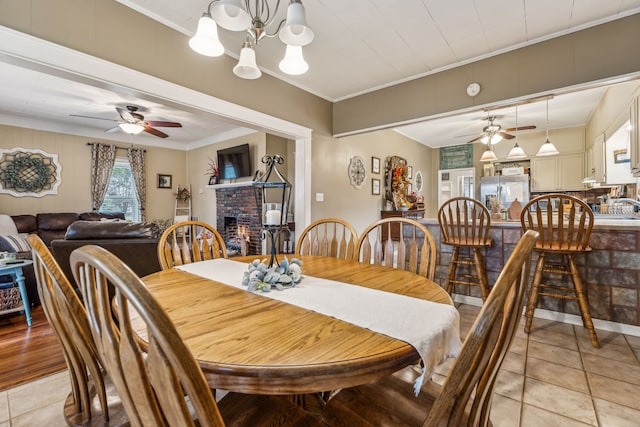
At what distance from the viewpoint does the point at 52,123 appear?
17.4 ft

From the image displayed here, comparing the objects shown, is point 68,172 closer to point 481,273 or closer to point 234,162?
point 234,162

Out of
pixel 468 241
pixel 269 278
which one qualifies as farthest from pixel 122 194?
pixel 468 241

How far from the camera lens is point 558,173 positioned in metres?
5.77

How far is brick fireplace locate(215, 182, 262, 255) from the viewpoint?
524 cm

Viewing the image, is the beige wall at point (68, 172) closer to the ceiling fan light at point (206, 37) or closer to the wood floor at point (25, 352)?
the wood floor at point (25, 352)

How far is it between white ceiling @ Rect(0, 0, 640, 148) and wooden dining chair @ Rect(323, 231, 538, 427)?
7.67ft

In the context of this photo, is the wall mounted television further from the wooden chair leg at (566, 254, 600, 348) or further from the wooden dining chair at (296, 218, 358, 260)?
the wooden chair leg at (566, 254, 600, 348)

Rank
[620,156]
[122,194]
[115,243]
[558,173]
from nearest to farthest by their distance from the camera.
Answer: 1. [115,243]
2. [620,156]
3. [558,173]
4. [122,194]

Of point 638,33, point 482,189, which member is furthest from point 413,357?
point 482,189

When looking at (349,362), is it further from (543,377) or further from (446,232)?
(446,232)

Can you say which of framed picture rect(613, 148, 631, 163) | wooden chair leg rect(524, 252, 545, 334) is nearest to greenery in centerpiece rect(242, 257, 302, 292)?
wooden chair leg rect(524, 252, 545, 334)

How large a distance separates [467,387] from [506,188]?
668 cm

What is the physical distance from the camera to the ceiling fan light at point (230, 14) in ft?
4.40

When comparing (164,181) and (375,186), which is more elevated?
(164,181)
